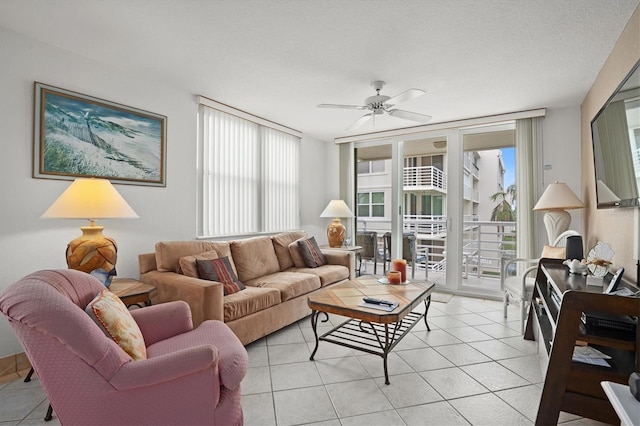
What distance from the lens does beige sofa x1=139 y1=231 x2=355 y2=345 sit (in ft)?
7.92

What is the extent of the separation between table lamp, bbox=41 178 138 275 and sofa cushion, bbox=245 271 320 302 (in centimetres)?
136

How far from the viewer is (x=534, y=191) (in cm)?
387

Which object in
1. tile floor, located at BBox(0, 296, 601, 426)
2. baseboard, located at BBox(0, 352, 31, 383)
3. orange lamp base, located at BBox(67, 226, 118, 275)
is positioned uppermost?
orange lamp base, located at BBox(67, 226, 118, 275)

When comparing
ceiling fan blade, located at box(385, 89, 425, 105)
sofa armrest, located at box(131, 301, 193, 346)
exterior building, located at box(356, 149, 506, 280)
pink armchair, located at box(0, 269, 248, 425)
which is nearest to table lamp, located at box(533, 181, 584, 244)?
exterior building, located at box(356, 149, 506, 280)

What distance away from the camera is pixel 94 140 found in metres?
2.65

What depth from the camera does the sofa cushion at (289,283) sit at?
3.09 metres

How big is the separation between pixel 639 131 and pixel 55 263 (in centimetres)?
401

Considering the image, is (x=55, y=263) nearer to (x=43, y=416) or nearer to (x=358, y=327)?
(x=43, y=416)

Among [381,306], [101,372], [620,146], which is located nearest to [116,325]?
[101,372]

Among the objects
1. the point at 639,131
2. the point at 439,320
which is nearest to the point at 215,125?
the point at 439,320

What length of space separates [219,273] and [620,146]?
10.2 feet

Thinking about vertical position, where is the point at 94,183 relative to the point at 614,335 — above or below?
above

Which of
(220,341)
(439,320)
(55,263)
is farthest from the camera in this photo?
(439,320)

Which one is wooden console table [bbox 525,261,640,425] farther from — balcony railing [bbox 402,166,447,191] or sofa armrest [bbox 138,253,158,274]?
balcony railing [bbox 402,166,447,191]
